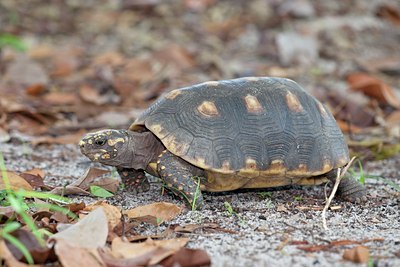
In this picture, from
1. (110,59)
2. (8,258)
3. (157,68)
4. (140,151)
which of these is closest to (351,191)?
(140,151)

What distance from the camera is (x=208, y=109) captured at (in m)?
4.22

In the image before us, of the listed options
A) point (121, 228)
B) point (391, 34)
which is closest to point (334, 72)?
point (391, 34)

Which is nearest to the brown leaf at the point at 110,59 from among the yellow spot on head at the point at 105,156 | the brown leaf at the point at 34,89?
the brown leaf at the point at 34,89

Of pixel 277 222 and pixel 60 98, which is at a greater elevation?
pixel 277 222

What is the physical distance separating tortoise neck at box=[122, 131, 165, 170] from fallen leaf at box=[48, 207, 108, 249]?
126 centimetres

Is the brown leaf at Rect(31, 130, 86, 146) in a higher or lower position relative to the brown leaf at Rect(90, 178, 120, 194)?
lower

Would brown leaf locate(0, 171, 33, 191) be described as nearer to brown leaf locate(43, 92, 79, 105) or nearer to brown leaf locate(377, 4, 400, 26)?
brown leaf locate(43, 92, 79, 105)

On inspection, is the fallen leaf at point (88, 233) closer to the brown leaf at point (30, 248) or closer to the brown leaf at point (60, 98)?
the brown leaf at point (30, 248)

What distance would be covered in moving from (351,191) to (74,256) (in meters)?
2.05

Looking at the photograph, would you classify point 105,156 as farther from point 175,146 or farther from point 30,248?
point 30,248

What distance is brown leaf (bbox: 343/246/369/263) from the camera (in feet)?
9.78

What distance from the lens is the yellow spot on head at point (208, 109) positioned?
4.21 m

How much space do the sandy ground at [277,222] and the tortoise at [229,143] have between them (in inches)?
5.6

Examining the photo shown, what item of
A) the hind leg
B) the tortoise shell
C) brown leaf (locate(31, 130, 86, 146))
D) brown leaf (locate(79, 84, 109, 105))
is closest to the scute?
the tortoise shell
